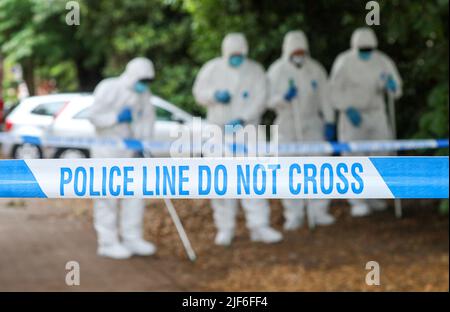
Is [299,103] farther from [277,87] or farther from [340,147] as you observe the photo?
[340,147]

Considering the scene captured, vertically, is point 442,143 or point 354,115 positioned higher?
point 354,115

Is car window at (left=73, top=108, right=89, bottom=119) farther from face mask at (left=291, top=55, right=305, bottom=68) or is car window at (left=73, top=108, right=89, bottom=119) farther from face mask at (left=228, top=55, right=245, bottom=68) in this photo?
face mask at (left=291, top=55, right=305, bottom=68)

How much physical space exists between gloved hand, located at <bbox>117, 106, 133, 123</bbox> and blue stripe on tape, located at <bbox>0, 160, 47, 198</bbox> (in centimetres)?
407

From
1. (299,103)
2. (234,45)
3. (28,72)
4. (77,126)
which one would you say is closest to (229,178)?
(234,45)

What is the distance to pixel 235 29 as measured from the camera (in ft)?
32.9

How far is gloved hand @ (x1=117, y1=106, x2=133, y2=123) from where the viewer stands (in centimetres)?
742

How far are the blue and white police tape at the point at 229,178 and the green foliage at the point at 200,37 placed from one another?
9.19ft

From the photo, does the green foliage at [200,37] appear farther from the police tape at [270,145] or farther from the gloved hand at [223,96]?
the gloved hand at [223,96]

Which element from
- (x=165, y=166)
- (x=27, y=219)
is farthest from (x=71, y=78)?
(x=165, y=166)

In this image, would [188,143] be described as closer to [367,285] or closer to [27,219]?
[27,219]

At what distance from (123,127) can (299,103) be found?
2282mm

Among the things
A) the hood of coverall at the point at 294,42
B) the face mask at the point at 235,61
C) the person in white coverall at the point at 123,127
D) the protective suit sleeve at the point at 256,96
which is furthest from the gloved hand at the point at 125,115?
the hood of coverall at the point at 294,42

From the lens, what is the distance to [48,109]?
866cm

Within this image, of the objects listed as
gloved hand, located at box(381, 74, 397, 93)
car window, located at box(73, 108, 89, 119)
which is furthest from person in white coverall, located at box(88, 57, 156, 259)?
gloved hand, located at box(381, 74, 397, 93)
